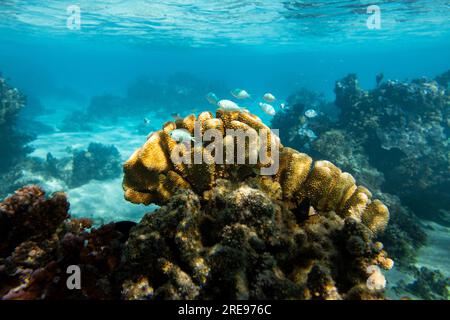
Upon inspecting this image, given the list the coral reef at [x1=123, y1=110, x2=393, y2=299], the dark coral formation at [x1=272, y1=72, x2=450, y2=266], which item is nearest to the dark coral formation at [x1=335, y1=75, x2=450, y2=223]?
the dark coral formation at [x1=272, y1=72, x2=450, y2=266]

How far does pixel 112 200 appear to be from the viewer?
12758 mm

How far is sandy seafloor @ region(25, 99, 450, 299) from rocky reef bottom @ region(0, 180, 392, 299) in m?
5.17

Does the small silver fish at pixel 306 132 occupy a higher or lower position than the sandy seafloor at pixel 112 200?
higher

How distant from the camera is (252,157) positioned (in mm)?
3355

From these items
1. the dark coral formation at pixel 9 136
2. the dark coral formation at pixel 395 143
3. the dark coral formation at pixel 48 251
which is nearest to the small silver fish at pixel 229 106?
the dark coral formation at pixel 48 251

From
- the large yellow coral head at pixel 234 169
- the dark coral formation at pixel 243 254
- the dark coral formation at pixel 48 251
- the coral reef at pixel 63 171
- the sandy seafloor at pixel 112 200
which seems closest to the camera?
the dark coral formation at pixel 243 254

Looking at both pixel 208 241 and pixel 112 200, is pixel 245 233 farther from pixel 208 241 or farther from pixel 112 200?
pixel 112 200

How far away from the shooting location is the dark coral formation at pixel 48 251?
2622 mm

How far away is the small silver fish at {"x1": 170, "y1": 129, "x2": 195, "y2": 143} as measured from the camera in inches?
139

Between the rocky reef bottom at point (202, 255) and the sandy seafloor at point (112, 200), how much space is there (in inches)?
204

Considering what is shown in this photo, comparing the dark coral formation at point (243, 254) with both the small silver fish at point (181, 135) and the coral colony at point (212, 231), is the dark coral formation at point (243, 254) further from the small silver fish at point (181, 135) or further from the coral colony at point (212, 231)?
the small silver fish at point (181, 135)

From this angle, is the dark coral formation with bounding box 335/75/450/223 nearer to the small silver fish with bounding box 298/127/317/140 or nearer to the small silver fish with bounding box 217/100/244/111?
the small silver fish with bounding box 298/127/317/140

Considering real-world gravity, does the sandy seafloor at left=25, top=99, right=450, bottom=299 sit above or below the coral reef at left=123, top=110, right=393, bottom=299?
below
